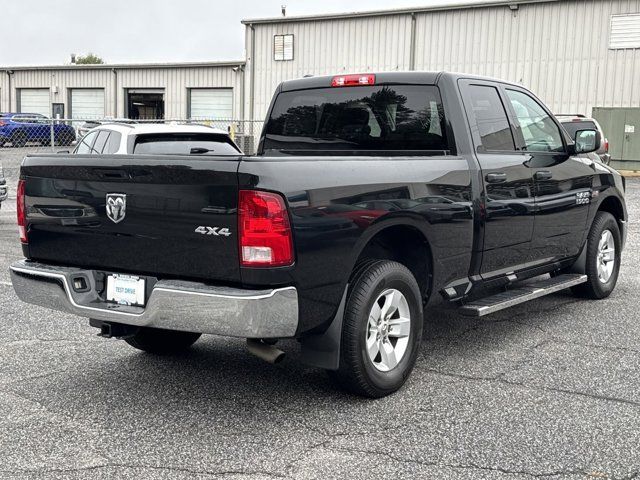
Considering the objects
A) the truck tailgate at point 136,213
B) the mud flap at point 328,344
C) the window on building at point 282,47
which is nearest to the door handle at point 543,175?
the mud flap at point 328,344

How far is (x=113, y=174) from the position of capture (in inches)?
161

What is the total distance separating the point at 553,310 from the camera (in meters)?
6.73

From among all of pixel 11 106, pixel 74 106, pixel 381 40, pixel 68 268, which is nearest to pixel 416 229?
pixel 68 268

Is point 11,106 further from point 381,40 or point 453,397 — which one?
point 453,397

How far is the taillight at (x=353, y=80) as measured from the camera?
5.50 metres

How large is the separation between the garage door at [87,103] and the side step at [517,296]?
34.6m

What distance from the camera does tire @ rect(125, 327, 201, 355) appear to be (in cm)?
515

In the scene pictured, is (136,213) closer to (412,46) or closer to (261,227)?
(261,227)

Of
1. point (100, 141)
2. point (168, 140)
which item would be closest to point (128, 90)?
point (100, 141)

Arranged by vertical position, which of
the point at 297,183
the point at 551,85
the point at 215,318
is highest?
the point at 551,85

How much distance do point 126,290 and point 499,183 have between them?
260cm

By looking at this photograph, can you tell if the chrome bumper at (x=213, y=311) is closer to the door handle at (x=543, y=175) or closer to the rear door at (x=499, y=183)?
the rear door at (x=499, y=183)

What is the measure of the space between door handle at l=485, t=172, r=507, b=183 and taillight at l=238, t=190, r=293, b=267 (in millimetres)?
1957

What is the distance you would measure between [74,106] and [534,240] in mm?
36672
